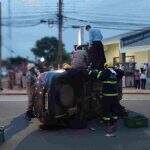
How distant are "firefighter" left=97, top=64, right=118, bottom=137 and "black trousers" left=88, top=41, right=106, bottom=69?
501mm

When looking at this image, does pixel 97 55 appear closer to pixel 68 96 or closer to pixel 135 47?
pixel 68 96

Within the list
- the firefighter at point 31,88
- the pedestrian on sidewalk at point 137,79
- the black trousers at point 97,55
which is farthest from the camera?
the pedestrian on sidewalk at point 137,79

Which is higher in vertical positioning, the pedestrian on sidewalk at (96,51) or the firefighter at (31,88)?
the pedestrian on sidewalk at (96,51)

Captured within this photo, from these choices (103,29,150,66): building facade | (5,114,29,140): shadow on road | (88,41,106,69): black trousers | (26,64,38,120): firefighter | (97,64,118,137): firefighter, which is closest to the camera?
(97,64,118,137): firefighter

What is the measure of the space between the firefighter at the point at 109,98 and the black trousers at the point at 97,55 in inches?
19.7

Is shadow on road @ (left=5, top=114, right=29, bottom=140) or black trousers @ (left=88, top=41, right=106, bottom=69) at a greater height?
black trousers @ (left=88, top=41, right=106, bottom=69)

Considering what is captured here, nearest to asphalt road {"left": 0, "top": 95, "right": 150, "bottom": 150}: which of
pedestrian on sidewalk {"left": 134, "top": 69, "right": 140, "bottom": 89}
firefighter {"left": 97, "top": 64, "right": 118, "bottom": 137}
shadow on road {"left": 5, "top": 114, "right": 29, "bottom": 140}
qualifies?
shadow on road {"left": 5, "top": 114, "right": 29, "bottom": 140}

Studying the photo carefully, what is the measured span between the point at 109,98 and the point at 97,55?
4.26 feet

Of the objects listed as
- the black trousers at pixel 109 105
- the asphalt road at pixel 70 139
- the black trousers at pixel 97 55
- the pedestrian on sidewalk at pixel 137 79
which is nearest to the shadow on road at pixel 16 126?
the asphalt road at pixel 70 139

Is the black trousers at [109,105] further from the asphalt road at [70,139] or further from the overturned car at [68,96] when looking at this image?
the overturned car at [68,96]

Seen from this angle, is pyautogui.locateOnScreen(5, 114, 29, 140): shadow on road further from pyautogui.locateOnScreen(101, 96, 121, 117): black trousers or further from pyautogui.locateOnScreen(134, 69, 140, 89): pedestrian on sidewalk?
pyautogui.locateOnScreen(134, 69, 140, 89): pedestrian on sidewalk

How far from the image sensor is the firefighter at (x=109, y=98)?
42.9 feet

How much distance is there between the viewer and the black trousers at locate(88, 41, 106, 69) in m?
13.9

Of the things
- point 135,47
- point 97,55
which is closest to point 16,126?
point 97,55
